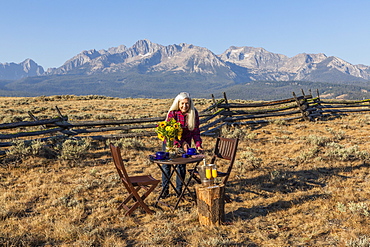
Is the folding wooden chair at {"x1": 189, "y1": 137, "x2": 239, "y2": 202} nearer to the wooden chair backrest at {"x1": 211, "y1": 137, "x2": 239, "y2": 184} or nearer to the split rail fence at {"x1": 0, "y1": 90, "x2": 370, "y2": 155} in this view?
the wooden chair backrest at {"x1": 211, "y1": 137, "x2": 239, "y2": 184}

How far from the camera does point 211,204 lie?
426cm

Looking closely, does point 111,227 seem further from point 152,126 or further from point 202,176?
point 152,126

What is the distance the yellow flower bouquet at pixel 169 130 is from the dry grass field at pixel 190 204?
1.23 meters

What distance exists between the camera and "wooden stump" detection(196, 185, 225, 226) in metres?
4.25

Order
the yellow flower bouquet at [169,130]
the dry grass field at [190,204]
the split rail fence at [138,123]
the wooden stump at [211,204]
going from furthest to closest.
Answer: the split rail fence at [138,123] → the yellow flower bouquet at [169,130] → the wooden stump at [211,204] → the dry grass field at [190,204]

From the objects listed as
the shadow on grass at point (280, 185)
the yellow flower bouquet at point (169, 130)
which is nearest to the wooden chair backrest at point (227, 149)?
the shadow on grass at point (280, 185)

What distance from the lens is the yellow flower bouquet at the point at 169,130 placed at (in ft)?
16.1

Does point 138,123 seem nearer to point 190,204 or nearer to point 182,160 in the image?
point 190,204

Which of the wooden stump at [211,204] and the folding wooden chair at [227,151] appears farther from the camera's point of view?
the folding wooden chair at [227,151]

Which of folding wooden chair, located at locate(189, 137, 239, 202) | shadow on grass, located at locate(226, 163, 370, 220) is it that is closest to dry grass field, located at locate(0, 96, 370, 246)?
shadow on grass, located at locate(226, 163, 370, 220)

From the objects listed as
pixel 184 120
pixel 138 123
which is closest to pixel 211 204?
pixel 184 120

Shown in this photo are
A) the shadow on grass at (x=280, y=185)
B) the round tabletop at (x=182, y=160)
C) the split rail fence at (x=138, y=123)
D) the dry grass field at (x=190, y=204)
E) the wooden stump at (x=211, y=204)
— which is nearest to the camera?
the dry grass field at (x=190, y=204)

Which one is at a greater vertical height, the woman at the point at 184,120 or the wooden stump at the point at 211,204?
the woman at the point at 184,120

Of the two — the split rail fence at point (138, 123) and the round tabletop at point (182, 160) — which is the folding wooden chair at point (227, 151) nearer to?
the round tabletop at point (182, 160)
